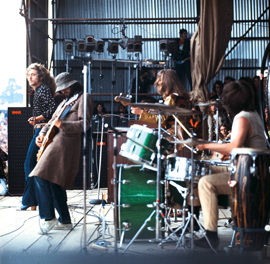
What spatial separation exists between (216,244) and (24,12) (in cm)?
638

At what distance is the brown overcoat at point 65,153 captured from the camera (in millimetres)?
3285

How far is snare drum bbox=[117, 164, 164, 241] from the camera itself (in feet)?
10.0

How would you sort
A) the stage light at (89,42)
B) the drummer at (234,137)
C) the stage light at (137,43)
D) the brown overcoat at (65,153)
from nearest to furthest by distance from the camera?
the drummer at (234,137) → the brown overcoat at (65,153) → the stage light at (89,42) → the stage light at (137,43)

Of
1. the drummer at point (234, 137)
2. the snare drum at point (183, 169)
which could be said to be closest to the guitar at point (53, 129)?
the snare drum at point (183, 169)

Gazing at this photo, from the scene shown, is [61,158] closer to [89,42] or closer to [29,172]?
[29,172]

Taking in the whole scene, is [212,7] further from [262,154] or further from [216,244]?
[216,244]

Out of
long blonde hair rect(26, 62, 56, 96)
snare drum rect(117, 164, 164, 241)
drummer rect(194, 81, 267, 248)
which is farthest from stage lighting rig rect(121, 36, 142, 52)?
drummer rect(194, 81, 267, 248)

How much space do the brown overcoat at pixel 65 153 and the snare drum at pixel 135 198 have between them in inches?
22.3

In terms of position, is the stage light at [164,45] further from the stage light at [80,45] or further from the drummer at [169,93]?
the drummer at [169,93]

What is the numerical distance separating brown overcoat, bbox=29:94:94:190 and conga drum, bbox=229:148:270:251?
56.6 inches

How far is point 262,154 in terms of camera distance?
97.7 inches

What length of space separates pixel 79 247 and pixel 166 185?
87 cm

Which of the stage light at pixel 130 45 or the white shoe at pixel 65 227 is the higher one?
the stage light at pixel 130 45

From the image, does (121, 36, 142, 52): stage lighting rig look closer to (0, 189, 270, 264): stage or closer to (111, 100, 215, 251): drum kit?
(0, 189, 270, 264): stage
